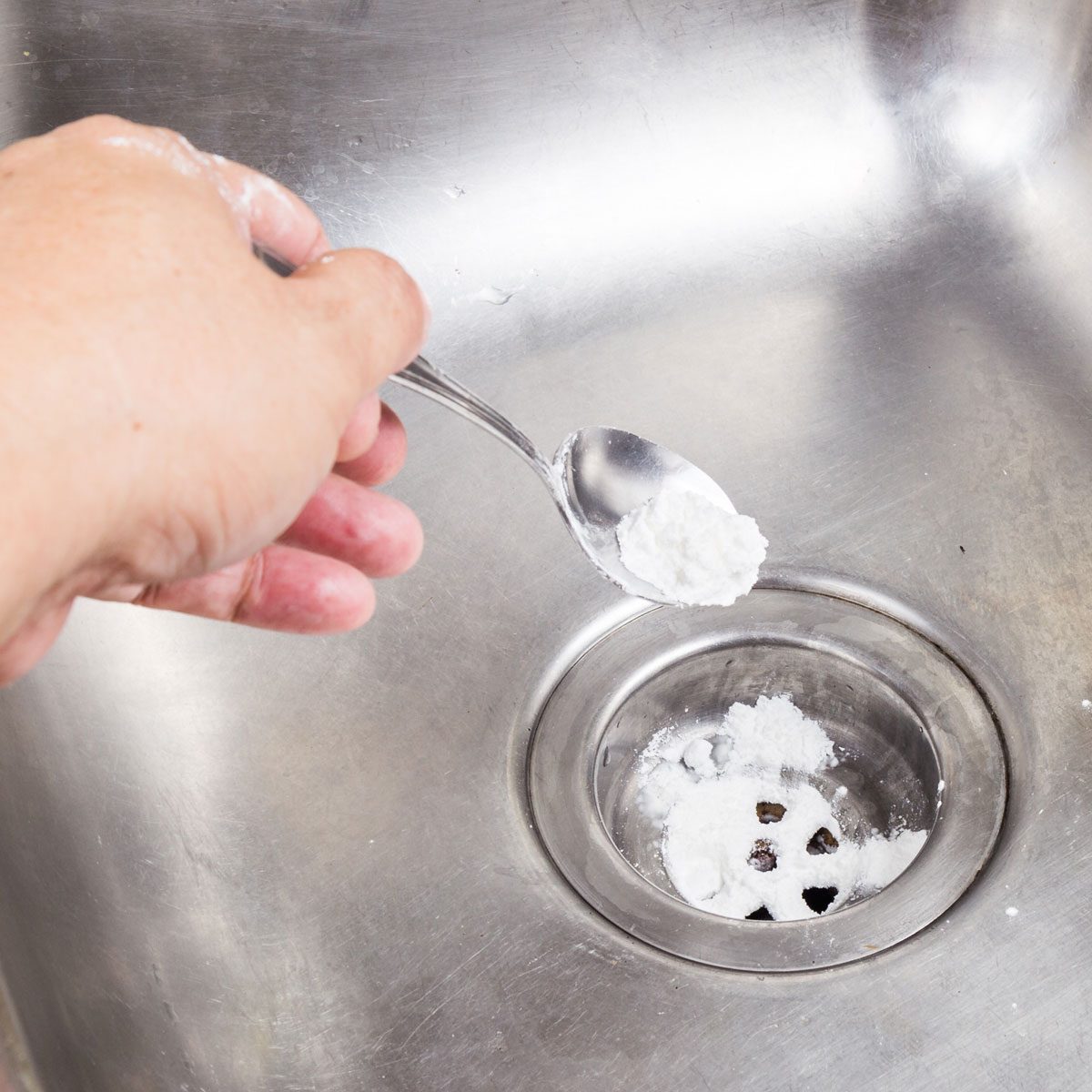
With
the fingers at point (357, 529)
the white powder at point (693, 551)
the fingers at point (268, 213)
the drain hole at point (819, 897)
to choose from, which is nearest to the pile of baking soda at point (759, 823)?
the drain hole at point (819, 897)

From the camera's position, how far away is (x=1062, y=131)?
0.78 metres

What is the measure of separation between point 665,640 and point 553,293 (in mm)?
248

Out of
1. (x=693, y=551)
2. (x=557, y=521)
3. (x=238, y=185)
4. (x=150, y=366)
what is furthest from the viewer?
(x=557, y=521)

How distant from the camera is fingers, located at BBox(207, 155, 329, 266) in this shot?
0.44 metres

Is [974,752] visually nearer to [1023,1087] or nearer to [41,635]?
[1023,1087]

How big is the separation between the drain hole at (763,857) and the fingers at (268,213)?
1.29ft

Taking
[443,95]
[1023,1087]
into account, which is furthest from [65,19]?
[1023,1087]

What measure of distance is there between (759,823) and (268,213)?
1.39 ft

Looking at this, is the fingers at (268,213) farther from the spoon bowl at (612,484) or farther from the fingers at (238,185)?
the spoon bowl at (612,484)

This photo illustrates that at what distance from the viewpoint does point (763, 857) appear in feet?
2.18

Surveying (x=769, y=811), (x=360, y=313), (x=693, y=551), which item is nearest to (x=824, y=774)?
(x=769, y=811)

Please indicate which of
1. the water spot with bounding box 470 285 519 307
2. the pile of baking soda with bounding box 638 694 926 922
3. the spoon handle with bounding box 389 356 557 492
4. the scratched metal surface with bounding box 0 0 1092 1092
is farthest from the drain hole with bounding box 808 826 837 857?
the water spot with bounding box 470 285 519 307

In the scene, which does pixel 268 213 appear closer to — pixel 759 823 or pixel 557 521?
pixel 557 521

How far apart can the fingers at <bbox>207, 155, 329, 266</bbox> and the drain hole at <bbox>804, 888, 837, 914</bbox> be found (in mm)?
409
